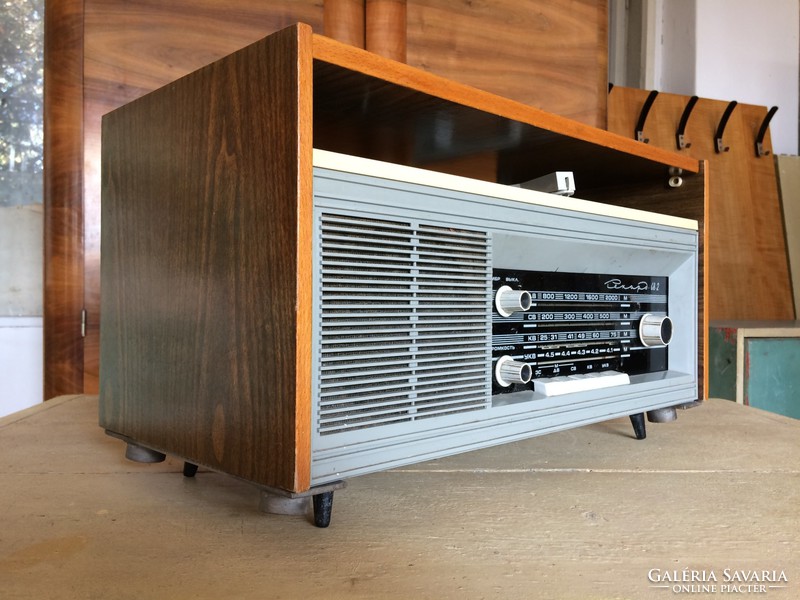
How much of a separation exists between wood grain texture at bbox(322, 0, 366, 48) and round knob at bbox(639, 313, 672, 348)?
82cm

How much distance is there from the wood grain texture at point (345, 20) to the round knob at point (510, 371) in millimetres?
862

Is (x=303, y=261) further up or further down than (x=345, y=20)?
further down

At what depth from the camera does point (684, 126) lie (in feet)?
7.83

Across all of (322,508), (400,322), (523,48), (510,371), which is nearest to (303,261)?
(400,322)

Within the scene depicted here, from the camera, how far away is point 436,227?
673 millimetres

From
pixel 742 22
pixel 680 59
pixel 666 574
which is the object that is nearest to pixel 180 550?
pixel 666 574

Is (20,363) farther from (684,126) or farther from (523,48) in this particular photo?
(684,126)

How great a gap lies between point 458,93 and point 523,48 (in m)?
1.00

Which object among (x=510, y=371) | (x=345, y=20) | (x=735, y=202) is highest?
(x=345, y=20)

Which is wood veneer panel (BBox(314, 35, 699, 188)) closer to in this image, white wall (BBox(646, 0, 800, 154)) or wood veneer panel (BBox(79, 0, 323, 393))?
wood veneer panel (BBox(79, 0, 323, 393))

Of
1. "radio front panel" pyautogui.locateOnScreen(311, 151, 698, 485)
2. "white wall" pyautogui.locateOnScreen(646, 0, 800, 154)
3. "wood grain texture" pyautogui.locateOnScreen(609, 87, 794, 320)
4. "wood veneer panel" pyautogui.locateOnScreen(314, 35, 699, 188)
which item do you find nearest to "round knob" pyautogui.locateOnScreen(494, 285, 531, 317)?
"radio front panel" pyautogui.locateOnScreen(311, 151, 698, 485)

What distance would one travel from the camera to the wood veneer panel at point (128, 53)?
126cm

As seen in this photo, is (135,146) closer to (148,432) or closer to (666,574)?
(148,432)

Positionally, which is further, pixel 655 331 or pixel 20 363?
pixel 20 363
